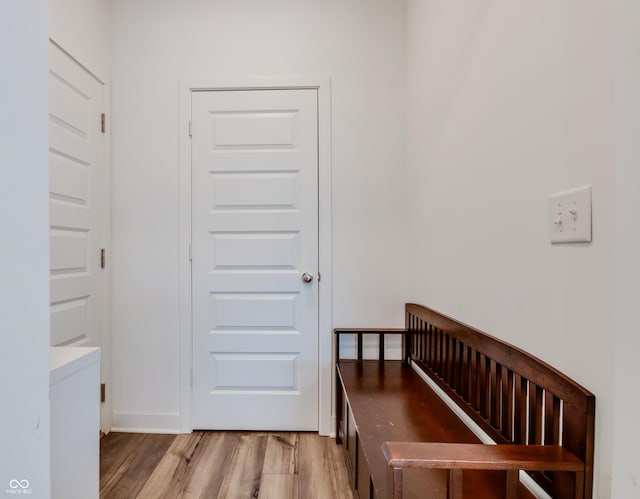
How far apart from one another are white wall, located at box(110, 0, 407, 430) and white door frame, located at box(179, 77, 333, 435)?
0.05 metres

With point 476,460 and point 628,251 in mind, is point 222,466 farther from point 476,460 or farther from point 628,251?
point 628,251

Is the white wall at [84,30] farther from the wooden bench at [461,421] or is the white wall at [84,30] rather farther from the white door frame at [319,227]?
the wooden bench at [461,421]

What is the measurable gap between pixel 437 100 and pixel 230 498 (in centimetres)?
205

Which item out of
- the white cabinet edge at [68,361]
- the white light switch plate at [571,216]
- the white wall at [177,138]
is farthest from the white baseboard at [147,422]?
the white light switch plate at [571,216]

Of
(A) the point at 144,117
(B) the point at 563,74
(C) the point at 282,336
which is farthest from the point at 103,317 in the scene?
(B) the point at 563,74

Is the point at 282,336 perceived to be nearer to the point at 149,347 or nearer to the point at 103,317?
the point at 149,347

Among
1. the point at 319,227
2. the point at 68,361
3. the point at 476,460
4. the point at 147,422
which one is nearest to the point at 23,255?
Answer: the point at 68,361

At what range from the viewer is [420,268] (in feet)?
5.87

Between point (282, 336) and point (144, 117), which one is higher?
point (144, 117)

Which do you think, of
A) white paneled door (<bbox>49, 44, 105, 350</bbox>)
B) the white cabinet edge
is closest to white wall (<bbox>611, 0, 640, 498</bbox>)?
the white cabinet edge

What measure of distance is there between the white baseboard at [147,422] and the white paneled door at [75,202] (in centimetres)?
50

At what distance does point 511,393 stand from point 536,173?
63 centimetres

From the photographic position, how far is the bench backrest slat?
72 cm

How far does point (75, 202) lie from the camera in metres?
1.80
